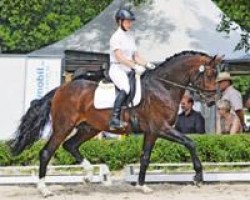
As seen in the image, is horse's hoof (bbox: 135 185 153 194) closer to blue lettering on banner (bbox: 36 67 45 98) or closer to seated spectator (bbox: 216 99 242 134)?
seated spectator (bbox: 216 99 242 134)

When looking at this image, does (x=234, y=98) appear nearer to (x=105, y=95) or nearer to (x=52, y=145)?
(x=105, y=95)

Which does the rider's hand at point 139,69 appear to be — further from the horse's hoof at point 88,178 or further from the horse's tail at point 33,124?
the horse's hoof at point 88,178

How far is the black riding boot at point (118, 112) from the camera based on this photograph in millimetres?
10758

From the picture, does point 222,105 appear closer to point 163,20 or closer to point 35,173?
point 35,173

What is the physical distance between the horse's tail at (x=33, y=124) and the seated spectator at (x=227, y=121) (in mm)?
4410

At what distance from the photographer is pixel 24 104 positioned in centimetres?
1780

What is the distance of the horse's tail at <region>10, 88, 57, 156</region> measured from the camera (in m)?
11.7

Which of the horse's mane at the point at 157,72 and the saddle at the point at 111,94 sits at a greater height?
the horse's mane at the point at 157,72

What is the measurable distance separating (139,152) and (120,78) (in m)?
3.86

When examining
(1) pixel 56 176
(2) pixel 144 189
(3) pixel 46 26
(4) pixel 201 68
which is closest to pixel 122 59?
(4) pixel 201 68

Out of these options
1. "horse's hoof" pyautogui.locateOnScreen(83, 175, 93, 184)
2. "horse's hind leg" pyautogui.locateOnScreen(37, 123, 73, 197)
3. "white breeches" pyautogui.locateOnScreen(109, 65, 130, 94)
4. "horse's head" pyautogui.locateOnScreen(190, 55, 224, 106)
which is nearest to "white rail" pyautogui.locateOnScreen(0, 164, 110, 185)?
"horse's hoof" pyautogui.locateOnScreen(83, 175, 93, 184)

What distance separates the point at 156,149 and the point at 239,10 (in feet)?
18.6

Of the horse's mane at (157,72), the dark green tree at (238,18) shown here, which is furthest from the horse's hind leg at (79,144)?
the dark green tree at (238,18)

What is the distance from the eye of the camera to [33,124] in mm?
11766
